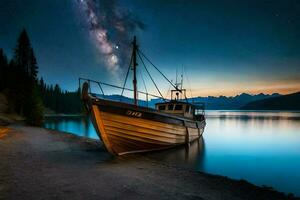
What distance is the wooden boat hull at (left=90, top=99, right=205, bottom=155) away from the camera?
1009 cm

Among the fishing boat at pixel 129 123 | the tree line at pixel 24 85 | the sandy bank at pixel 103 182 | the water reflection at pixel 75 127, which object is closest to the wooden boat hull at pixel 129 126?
the fishing boat at pixel 129 123

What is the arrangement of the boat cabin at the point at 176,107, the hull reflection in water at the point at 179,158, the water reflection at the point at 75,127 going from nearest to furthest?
the hull reflection in water at the point at 179,158
the boat cabin at the point at 176,107
the water reflection at the point at 75,127

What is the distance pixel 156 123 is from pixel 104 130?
3503 mm

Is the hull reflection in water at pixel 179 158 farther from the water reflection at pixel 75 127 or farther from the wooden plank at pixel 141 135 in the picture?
the water reflection at pixel 75 127

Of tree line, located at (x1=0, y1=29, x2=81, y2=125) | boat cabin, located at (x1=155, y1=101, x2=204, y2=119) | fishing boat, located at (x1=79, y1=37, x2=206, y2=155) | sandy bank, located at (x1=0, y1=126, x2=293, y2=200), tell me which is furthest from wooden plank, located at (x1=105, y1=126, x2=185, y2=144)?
tree line, located at (x1=0, y1=29, x2=81, y2=125)

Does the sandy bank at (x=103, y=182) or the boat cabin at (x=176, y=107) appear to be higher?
the boat cabin at (x=176, y=107)

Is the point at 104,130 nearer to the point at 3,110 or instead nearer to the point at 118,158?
the point at 118,158

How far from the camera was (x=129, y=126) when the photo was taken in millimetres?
10883

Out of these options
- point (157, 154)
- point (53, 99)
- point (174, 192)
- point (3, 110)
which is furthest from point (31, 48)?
point (53, 99)

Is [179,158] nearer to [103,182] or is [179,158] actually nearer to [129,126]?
[129,126]

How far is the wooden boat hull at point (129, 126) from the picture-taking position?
10.1 meters

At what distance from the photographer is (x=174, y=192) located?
5.96 meters

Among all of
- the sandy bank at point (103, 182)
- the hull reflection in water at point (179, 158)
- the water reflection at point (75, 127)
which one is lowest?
the water reflection at point (75, 127)

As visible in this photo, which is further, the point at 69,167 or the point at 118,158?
the point at 118,158
